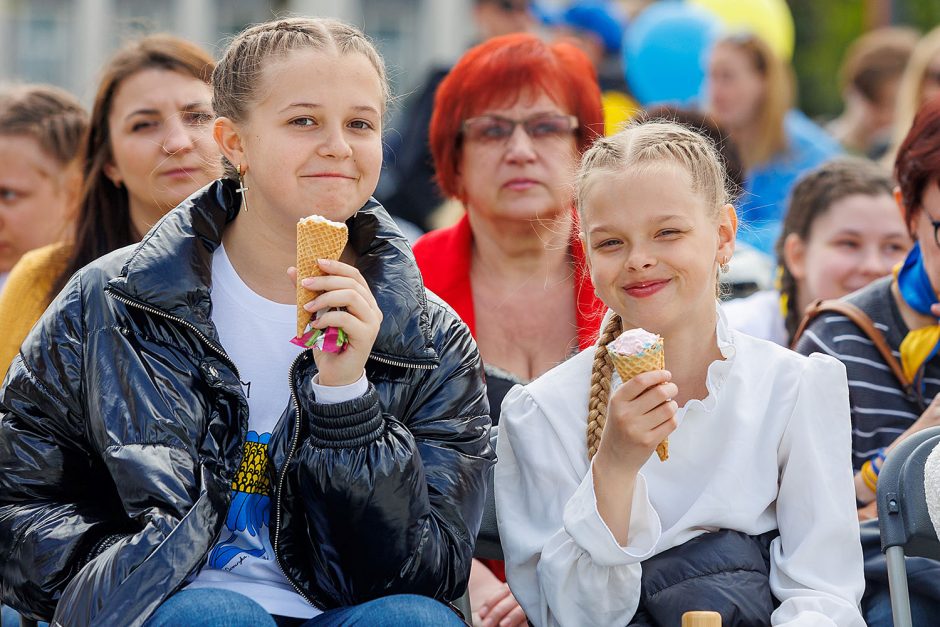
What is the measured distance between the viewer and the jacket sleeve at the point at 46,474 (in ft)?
8.88

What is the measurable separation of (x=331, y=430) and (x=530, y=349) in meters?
1.56

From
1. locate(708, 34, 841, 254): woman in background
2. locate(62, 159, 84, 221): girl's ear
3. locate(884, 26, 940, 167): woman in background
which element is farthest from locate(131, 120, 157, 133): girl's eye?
locate(884, 26, 940, 167): woman in background

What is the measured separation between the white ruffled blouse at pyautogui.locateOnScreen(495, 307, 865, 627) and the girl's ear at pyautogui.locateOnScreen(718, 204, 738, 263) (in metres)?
0.15

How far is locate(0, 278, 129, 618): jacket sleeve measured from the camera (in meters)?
2.71

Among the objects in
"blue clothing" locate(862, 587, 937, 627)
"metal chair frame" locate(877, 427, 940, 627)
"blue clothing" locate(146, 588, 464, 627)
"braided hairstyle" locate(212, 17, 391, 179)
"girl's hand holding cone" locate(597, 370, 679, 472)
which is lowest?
"blue clothing" locate(862, 587, 937, 627)

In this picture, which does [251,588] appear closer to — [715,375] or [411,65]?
[715,375]

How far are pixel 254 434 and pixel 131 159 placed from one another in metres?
1.43

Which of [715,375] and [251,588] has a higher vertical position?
[715,375]

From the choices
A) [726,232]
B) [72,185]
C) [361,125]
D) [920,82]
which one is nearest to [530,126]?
[726,232]

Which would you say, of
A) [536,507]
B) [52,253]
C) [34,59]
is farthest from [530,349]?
[34,59]

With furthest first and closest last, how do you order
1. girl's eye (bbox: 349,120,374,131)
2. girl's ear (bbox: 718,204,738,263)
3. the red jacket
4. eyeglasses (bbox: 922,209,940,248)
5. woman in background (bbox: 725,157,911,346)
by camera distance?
1. woman in background (bbox: 725,157,911,346)
2. the red jacket
3. eyeglasses (bbox: 922,209,940,248)
4. girl's ear (bbox: 718,204,738,263)
5. girl's eye (bbox: 349,120,374,131)

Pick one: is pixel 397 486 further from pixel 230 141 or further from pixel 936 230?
pixel 936 230

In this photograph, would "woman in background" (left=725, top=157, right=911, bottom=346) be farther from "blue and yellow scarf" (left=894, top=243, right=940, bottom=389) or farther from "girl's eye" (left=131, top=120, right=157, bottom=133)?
"girl's eye" (left=131, top=120, right=157, bottom=133)

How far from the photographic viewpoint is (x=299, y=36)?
2.95 metres
